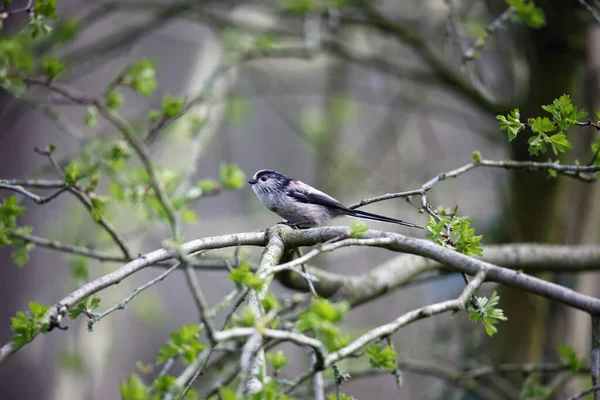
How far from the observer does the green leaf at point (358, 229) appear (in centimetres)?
216

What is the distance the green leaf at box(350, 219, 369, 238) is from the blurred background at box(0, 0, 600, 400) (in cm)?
150

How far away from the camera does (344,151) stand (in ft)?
26.9

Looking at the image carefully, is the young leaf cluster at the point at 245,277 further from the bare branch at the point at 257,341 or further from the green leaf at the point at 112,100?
the green leaf at the point at 112,100

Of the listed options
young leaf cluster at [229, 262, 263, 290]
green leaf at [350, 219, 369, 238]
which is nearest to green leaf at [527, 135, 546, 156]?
green leaf at [350, 219, 369, 238]

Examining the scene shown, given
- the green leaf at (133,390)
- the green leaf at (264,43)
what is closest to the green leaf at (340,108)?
the green leaf at (264,43)

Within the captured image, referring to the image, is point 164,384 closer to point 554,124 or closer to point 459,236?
point 459,236

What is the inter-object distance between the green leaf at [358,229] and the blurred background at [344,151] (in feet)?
4.92

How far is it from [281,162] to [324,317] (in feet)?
32.2

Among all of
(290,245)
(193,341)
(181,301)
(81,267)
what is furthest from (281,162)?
(193,341)

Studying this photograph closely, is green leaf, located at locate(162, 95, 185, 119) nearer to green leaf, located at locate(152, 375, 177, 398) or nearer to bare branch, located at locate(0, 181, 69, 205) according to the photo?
bare branch, located at locate(0, 181, 69, 205)

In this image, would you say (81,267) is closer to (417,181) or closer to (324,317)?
(324,317)

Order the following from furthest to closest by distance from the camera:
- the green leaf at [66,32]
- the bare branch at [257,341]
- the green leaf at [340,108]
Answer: the green leaf at [340,108] < the green leaf at [66,32] < the bare branch at [257,341]

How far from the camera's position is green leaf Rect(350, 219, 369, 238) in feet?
7.10

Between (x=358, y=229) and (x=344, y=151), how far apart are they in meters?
6.11
